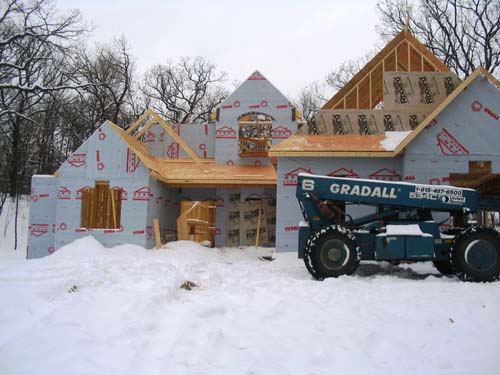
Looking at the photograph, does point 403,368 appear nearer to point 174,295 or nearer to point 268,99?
point 174,295

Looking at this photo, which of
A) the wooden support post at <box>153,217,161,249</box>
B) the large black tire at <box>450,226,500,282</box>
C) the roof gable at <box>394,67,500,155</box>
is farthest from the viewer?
the wooden support post at <box>153,217,161,249</box>

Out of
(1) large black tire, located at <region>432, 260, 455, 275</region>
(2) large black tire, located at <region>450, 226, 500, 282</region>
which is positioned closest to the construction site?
(1) large black tire, located at <region>432, 260, 455, 275</region>

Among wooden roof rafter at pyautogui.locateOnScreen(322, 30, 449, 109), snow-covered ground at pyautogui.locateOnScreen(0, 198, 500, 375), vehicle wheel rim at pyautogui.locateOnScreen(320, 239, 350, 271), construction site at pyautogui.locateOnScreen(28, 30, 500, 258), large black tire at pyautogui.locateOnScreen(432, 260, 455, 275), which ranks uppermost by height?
wooden roof rafter at pyautogui.locateOnScreen(322, 30, 449, 109)

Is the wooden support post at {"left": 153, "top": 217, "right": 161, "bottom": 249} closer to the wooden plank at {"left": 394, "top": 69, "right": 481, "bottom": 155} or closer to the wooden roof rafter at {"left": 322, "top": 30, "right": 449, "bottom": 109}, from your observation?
the wooden roof rafter at {"left": 322, "top": 30, "right": 449, "bottom": 109}

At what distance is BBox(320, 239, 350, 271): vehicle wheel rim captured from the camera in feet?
31.7

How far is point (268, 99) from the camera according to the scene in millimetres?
19578

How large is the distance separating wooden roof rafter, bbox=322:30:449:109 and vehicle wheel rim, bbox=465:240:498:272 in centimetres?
893

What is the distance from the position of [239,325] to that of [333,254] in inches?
174

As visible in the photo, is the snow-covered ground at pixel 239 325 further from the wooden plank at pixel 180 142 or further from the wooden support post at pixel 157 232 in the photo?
the wooden plank at pixel 180 142

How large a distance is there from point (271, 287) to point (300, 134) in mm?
9325

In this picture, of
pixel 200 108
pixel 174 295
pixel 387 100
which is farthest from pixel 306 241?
pixel 200 108

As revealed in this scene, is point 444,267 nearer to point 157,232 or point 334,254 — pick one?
point 334,254

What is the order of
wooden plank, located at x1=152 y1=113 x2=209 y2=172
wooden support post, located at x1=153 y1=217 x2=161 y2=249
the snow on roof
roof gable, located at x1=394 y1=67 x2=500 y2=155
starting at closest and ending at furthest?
roof gable, located at x1=394 y1=67 x2=500 y2=155 < the snow on roof < wooden support post, located at x1=153 y1=217 x2=161 y2=249 < wooden plank, located at x1=152 y1=113 x2=209 y2=172

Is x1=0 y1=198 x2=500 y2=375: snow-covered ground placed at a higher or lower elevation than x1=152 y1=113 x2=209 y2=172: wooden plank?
lower
